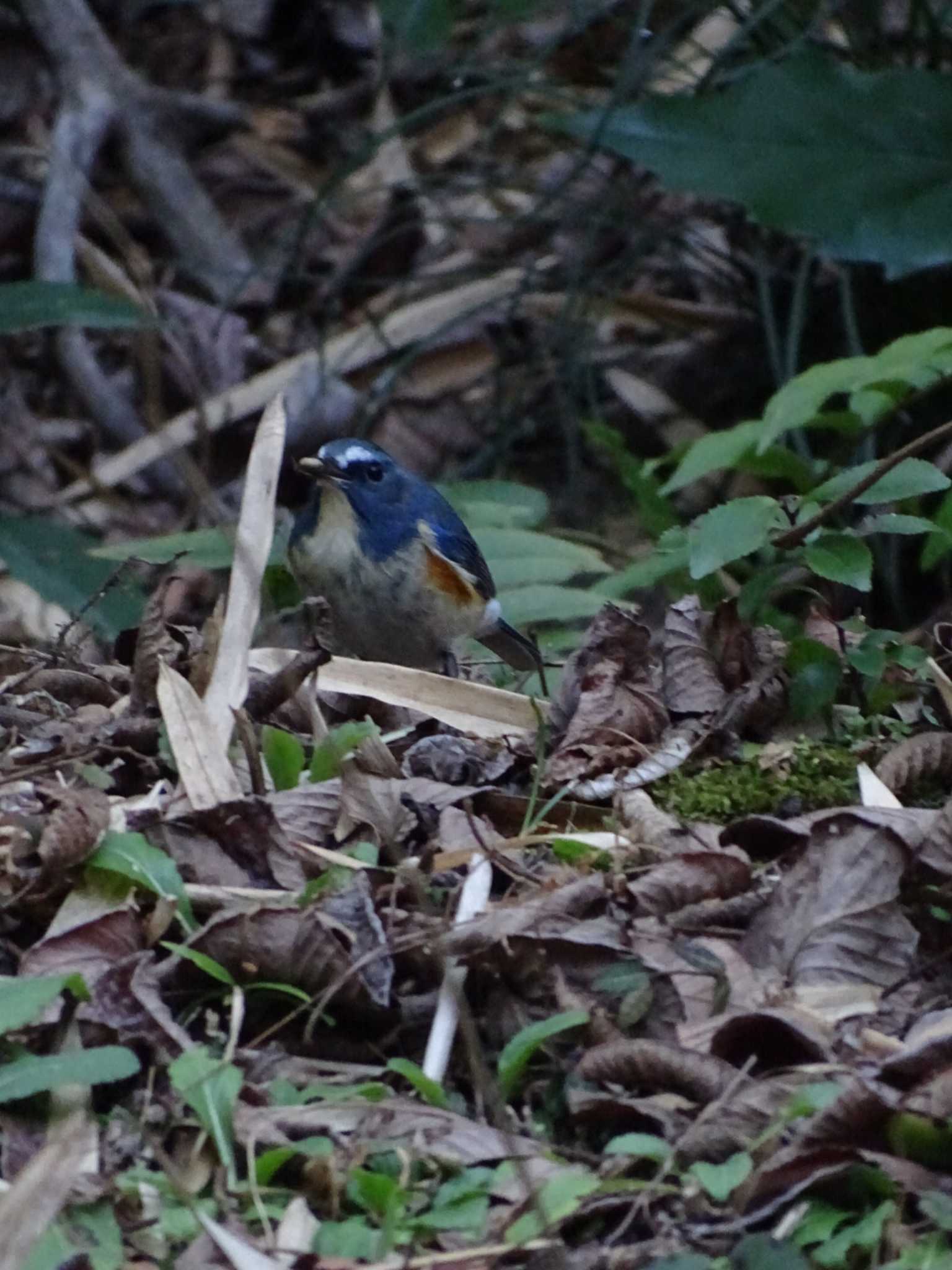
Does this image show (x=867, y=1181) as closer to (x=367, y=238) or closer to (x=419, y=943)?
(x=419, y=943)

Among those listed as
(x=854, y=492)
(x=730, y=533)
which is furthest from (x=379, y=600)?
(x=854, y=492)

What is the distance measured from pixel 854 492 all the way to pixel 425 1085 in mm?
1800

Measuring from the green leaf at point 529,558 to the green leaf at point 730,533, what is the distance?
1393 millimetres

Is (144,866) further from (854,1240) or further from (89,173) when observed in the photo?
(89,173)

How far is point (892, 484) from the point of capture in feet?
13.6

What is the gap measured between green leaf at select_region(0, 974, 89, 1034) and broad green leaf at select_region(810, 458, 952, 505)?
6.88 ft

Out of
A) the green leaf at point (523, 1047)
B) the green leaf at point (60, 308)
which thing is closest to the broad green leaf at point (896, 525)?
the green leaf at point (523, 1047)

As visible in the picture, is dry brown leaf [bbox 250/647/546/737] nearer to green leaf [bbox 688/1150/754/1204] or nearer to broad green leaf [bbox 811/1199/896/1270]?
green leaf [bbox 688/1150/754/1204]

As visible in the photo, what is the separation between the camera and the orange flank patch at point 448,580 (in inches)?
215

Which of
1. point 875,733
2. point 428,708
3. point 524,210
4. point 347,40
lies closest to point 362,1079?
point 428,708

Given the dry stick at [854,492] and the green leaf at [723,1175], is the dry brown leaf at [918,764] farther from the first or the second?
the green leaf at [723,1175]

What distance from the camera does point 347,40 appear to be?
1218 centimetres

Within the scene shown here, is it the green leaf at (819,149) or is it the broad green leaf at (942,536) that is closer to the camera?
the broad green leaf at (942,536)

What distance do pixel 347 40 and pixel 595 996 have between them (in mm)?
10165
